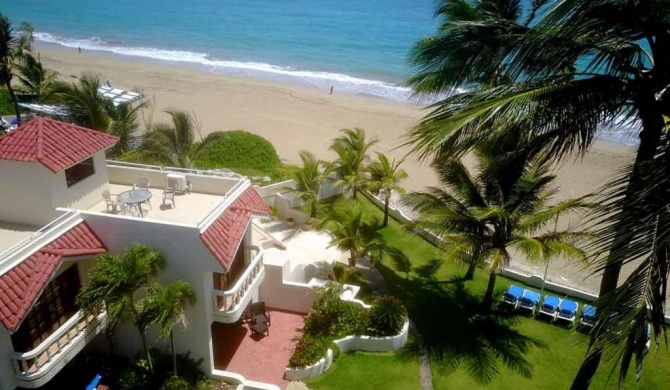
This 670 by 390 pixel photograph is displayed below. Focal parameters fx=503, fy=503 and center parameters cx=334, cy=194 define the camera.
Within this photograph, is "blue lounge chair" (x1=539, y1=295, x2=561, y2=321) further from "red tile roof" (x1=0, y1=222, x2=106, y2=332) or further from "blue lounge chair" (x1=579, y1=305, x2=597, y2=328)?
"red tile roof" (x1=0, y1=222, x2=106, y2=332)

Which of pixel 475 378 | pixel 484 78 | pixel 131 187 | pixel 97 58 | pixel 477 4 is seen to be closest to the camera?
pixel 484 78

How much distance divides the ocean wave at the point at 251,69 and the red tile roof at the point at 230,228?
33414mm

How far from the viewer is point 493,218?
50.2 feet

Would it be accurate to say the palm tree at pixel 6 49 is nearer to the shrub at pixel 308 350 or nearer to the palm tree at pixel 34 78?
the palm tree at pixel 34 78

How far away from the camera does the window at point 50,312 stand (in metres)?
10.3

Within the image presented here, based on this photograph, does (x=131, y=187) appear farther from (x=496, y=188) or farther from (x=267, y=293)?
(x=496, y=188)

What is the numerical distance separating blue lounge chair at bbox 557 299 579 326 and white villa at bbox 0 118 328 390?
9710mm

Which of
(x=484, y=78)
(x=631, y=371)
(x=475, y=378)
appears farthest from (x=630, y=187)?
(x=631, y=371)

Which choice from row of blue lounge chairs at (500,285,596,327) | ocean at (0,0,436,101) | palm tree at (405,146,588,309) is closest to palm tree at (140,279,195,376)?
palm tree at (405,146,588,309)

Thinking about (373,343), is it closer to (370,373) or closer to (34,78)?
(370,373)

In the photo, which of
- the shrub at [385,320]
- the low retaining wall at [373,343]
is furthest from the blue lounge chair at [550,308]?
the shrub at [385,320]

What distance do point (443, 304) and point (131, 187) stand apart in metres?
10.9

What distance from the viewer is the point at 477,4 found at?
1866cm

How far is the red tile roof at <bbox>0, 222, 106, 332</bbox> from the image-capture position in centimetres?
940
